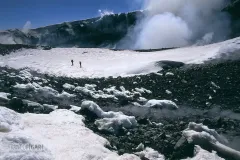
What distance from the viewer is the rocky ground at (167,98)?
37.0 ft

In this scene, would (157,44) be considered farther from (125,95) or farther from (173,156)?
(173,156)

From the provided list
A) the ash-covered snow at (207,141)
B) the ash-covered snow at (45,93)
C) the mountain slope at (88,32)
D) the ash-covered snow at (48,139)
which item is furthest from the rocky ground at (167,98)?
the mountain slope at (88,32)

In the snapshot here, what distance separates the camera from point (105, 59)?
3569 cm

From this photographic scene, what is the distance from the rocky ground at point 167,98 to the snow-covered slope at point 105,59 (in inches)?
96.3

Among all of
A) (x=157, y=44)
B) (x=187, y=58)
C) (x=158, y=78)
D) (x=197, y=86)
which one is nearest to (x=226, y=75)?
(x=197, y=86)

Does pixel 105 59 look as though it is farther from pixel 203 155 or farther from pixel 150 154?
pixel 203 155

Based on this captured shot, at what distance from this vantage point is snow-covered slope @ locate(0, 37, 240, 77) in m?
28.5

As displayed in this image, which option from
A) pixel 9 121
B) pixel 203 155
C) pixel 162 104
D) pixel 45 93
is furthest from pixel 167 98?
pixel 9 121

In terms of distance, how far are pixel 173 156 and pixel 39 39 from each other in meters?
72.8

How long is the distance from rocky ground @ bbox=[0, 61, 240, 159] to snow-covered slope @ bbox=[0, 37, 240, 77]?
2.45m

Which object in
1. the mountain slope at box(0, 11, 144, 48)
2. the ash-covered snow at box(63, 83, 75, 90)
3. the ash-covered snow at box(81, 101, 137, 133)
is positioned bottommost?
the ash-covered snow at box(81, 101, 137, 133)

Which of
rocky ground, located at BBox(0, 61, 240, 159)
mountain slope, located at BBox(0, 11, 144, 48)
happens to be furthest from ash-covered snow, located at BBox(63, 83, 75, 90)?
mountain slope, located at BBox(0, 11, 144, 48)

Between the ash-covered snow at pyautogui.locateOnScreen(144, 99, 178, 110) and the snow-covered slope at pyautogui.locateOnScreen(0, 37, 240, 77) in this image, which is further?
the snow-covered slope at pyautogui.locateOnScreen(0, 37, 240, 77)

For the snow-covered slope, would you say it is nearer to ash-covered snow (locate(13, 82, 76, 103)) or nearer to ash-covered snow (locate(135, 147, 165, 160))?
ash-covered snow (locate(13, 82, 76, 103))
